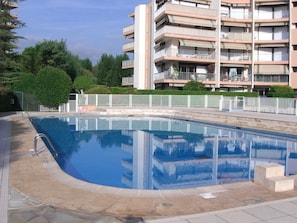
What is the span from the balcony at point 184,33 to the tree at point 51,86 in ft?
51.9

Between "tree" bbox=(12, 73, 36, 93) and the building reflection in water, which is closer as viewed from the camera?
the building reflection in water

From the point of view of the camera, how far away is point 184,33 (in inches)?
1590

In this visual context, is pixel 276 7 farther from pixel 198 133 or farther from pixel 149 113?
pixel 198 133

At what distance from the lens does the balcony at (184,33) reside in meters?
39.7

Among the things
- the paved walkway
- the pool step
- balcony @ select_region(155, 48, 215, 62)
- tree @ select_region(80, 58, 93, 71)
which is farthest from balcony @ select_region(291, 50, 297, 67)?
tree @ select_region(80, 58, 93, 71)

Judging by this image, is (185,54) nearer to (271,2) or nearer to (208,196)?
(271,2)

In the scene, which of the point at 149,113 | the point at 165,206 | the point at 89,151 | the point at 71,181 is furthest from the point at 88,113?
the point at 165,206

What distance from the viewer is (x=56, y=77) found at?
2898 centimetres

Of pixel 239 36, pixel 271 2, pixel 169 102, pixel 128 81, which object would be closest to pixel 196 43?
pixel 239 36

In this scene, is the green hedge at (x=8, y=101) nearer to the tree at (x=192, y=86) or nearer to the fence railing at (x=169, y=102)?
the fence railing at (x=169, y=102)

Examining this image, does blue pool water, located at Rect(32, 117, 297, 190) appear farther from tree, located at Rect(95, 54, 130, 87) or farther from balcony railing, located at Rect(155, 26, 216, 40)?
tree, located at Rect(95, 54, 130, 87)

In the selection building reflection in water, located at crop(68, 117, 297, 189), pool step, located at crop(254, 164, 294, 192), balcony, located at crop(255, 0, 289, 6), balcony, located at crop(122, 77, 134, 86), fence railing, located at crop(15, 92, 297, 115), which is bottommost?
building reflection in water, located at crop(68, 117, 297, 189)

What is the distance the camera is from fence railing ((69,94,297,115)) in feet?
91.6

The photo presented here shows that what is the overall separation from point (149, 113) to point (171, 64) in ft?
43.2
